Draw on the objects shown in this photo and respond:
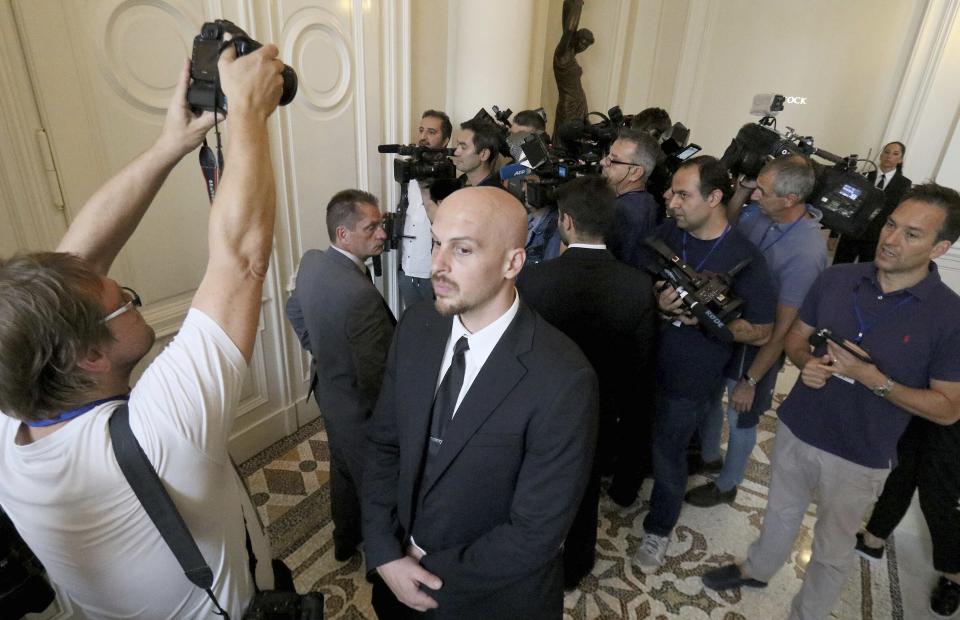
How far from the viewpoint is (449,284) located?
1.17 meters

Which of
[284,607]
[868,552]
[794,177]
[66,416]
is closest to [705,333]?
[794,177]

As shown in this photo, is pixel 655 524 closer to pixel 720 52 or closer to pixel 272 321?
pixel 272 321

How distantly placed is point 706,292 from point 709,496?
1.37m

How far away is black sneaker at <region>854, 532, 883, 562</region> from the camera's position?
93.0 inches

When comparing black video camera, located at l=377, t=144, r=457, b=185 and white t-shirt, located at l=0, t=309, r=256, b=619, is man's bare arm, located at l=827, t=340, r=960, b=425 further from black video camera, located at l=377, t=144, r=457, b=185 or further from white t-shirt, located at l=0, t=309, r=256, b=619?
black video camera, located at l=377, t=144, r=457, b=185

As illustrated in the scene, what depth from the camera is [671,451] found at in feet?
7.24

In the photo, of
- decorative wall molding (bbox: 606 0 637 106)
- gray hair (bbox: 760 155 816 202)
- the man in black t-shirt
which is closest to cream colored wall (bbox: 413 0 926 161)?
decorative wall molding (bbox: 606 0 637 106)

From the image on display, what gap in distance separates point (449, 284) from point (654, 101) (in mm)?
6930

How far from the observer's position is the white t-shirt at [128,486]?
76cm

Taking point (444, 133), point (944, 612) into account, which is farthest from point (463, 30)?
point (944, 612)

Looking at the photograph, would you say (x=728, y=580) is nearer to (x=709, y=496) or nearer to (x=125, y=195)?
(x=709, y=496)

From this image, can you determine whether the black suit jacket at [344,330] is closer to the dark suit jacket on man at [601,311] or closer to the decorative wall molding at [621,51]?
the dark suit jacket on man at [601,311]

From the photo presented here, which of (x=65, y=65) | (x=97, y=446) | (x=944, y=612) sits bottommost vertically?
(x=944, y=612)

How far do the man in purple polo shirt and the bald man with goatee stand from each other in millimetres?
1087
